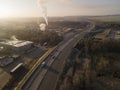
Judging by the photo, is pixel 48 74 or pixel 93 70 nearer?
pixel 48 74

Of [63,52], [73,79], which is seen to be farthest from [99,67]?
[63,52]

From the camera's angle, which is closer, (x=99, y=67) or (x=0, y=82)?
(x=0, y=82)

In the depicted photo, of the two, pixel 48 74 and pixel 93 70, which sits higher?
pixel 48 74

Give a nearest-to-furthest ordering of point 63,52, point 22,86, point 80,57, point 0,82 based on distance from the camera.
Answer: point 22,86
point 0,82
point 80,57
point 63,52

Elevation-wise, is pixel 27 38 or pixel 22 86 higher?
pixel 22 86

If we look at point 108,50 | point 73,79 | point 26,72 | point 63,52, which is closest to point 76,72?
point 73,79

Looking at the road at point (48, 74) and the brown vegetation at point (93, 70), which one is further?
the brown vegetation at point (93, 70)

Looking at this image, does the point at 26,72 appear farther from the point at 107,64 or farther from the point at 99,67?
the point at 107,64

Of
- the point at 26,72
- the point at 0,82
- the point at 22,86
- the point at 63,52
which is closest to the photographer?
the point at 22,86

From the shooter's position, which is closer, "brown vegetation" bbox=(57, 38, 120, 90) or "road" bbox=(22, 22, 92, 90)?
"road" bbox=(22, 22, 92, 90)
